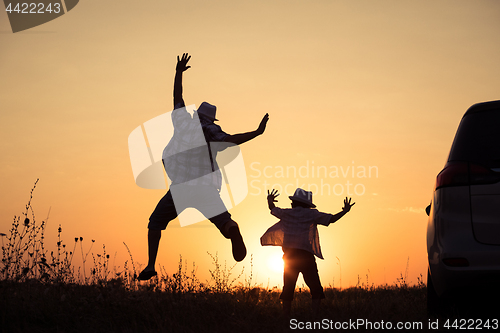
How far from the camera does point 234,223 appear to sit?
5926mm

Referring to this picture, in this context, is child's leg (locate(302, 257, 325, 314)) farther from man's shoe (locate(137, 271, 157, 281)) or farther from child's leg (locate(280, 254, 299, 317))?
man's shoe (locate(137, 271, 157, 281))

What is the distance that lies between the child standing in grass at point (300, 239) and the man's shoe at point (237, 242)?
11.5 inches

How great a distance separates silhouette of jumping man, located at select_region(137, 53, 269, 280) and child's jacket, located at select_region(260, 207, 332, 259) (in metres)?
0.49

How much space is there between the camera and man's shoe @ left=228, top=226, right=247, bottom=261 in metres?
5.90

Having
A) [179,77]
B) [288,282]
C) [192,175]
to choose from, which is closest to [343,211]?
[288,282]

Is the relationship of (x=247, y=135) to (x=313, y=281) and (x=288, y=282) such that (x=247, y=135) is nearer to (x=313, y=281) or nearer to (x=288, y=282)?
(x=288, y=282)

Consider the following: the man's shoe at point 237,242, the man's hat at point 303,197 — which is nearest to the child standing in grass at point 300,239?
the man's hat at point 303,197

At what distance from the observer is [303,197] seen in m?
5.75

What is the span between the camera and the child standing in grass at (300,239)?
5430 millimetres

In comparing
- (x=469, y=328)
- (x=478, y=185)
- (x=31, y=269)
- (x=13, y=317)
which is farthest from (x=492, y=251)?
(x=31, y=269)

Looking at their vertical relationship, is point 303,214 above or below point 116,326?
above

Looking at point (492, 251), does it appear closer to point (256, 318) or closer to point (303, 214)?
point (256, 318)

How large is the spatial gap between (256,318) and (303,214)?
63.6 inches

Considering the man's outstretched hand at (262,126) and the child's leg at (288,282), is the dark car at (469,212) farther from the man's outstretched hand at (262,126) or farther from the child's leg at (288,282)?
the man's outstretched hand at (262,126)
